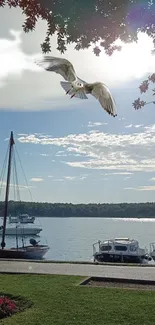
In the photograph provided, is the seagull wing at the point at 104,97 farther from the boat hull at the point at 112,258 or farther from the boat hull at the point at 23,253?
the boat hull at the point at 112,258

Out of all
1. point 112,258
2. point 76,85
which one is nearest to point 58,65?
point 76,85

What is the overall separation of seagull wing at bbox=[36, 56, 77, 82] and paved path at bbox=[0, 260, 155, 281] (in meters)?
10.8

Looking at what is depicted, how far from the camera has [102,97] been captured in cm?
543

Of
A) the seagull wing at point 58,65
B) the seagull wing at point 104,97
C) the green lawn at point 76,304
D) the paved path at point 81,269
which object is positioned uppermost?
the seagull wing at point 58,65

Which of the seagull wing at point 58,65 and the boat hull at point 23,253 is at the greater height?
the seagull wing at point 58,65

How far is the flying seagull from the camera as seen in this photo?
532 cm

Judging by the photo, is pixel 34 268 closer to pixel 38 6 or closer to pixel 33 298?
pixel 33 298

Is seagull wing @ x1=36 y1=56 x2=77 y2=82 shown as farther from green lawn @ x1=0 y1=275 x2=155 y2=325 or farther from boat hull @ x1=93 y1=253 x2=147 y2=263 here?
boat hull @ x1=93 y1=253 x2=147 y2=263

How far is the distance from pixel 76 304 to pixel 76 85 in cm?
697

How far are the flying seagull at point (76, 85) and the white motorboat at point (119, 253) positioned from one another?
2938 centimetres

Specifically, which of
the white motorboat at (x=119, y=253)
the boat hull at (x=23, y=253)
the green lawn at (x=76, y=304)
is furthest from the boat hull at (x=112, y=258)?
the green lawn at (x=76, y=304)

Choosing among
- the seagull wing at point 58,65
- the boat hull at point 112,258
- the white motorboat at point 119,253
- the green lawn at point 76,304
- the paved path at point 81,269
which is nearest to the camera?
the seagull wing at point 58,65

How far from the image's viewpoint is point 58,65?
588 cm

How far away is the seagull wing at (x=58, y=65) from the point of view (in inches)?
229
